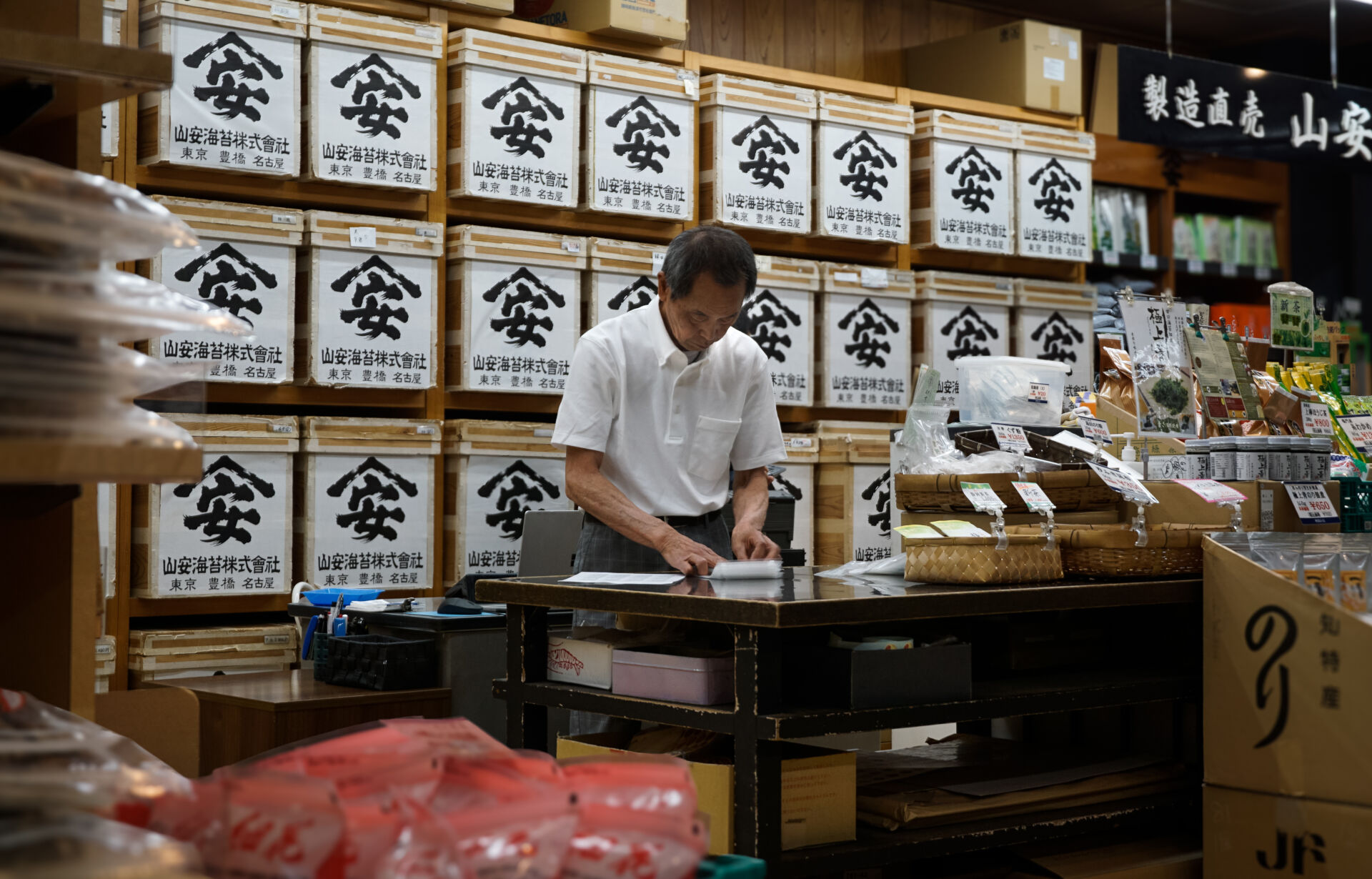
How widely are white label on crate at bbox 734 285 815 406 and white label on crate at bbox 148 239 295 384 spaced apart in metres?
1.48

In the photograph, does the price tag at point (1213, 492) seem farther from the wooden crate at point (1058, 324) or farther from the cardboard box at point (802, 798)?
the wooden crate at point (1058, 324)

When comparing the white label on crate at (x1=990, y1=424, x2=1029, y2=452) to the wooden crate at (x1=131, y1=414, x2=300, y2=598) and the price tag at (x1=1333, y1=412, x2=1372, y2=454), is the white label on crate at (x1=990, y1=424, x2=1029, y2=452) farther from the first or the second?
the wooden crate at (x1=131, y1=414, x2=300, y2=598)

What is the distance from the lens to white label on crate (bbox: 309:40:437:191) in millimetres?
3984

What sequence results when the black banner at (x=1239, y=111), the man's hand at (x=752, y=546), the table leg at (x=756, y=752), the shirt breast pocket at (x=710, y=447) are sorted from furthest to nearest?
the black banner at (x=1239, y=111), the shirt breast pocket at (x=710, y=447), the man's hand at (x=752, y=546), the table leg at (x=756, y=752)

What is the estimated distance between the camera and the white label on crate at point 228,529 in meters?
3.74

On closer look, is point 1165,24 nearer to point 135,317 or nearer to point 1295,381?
point 1295,381

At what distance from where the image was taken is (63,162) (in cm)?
133

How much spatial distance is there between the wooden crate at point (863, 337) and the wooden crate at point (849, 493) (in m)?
0.17

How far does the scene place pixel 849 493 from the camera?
187 inches

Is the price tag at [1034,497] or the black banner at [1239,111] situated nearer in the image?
the price tag at [1034,497]

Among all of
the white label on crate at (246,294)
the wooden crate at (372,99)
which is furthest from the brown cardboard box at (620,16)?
the white label on crate at (246,294)

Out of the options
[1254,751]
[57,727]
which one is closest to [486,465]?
[1254,751]

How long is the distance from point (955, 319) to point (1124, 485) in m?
2.48

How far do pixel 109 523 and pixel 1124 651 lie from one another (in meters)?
2.51
